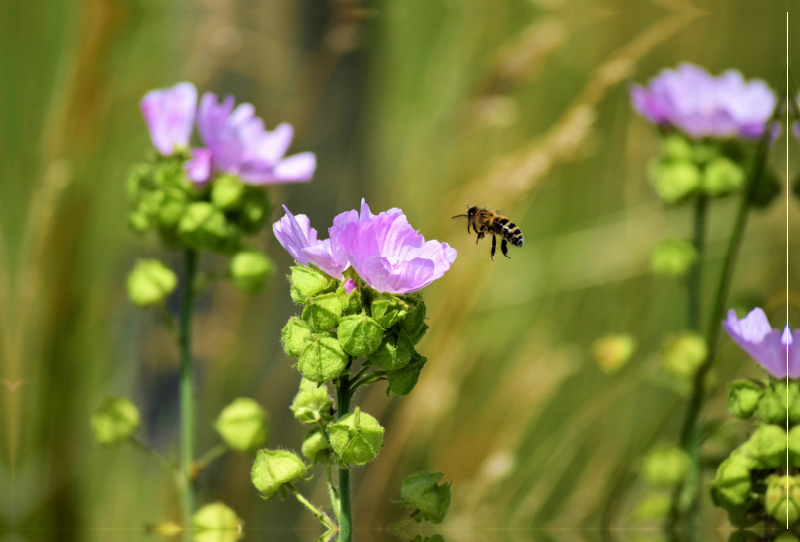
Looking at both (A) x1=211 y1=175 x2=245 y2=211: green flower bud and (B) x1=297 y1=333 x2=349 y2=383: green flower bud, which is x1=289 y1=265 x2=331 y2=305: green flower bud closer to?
(B) x1=297 y1=333 x2=349 y2=383: green flower bud

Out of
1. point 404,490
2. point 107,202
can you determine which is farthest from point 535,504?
point 107,202

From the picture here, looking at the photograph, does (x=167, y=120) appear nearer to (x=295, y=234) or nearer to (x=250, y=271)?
(x=250, y=271)

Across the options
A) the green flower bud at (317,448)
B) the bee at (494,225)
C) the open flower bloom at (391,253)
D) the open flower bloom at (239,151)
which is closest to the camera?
the open flower bloom at (391,253)

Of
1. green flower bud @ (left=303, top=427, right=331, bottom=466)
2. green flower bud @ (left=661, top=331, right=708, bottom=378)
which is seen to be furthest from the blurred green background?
green flower bud @ (left=303, top=427, right=331, bottom=466)

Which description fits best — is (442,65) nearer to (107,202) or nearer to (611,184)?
(611,184)

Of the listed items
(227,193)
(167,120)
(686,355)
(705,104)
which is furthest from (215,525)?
(705,104)

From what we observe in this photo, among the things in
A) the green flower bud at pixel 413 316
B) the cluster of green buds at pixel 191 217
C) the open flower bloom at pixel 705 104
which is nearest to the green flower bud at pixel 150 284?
the cluster of green buds at pixel 191 217

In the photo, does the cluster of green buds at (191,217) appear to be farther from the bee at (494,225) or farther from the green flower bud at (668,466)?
the green flower bud at (668,466)
